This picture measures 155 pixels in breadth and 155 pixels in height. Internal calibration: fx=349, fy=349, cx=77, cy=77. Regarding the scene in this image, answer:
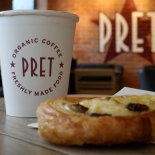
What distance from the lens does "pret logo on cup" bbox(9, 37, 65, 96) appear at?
78 centimetres

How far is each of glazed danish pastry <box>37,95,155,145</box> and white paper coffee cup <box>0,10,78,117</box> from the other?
0.23m

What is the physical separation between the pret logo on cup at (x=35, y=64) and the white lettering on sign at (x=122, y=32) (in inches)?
209

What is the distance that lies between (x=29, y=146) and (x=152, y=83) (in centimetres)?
157

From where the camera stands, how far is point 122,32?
19.8 feet

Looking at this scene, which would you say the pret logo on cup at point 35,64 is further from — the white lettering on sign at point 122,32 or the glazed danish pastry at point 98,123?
the white lettering on sign at point 122,32

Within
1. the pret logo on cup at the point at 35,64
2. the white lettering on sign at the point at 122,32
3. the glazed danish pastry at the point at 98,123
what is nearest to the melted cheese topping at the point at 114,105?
the glazed danish pastry at the point at 98,123

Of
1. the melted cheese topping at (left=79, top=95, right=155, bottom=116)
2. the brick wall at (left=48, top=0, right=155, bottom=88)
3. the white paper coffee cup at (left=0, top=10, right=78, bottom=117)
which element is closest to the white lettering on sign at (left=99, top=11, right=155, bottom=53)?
the brick wall at (left=48, top=0, right=155, bottom=88)

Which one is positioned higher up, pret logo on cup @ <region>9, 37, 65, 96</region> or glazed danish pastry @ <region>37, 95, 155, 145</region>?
pret logo on cup @ <region>9, 37, 65, 96</region>

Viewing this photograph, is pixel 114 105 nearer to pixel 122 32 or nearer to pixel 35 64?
pixel 35 64

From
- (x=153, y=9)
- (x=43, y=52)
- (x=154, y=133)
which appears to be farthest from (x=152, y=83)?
(x=153, y=9)

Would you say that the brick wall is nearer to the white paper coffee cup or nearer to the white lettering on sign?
the white lettering on sign

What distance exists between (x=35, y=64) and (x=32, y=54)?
23 mm

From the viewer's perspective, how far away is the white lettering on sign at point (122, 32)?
5934 mm

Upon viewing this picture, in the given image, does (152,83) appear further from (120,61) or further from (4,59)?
(120,61)
